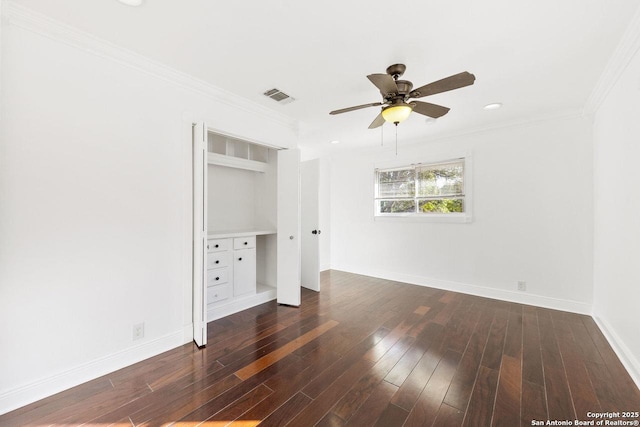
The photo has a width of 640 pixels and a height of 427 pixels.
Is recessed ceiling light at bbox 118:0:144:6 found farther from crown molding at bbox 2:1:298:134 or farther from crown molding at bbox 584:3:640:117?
crown molding at bbox 584:3:640:117

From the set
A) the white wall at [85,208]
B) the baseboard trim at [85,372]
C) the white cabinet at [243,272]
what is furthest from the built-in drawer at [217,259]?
the baseboard trim at [85,372]

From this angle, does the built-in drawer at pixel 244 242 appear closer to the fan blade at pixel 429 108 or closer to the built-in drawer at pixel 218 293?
the built-in drawer at pixel 218 293

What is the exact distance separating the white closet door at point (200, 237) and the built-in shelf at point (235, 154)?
3.65 feet

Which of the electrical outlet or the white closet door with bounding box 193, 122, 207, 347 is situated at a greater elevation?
the white closet door with bounding box 193, 122, 207, 347

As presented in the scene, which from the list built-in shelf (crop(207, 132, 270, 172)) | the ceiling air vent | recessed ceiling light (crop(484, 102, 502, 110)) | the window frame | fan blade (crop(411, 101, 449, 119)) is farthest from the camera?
the window frame

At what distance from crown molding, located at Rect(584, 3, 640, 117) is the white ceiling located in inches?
1.9

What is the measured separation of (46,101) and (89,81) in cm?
32

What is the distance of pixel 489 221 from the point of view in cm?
388

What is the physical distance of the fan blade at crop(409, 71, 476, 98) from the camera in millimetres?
1820

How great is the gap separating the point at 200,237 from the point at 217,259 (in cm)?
85

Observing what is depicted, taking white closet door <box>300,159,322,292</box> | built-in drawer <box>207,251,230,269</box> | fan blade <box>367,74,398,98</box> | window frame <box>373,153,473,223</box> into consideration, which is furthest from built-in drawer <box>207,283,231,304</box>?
window frame <box>373,153,473,223</box>

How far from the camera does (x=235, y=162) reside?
12.3 ft

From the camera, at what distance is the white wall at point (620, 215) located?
6.59 ft

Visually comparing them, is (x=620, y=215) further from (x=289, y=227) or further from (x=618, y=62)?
(x=289, y=227)
